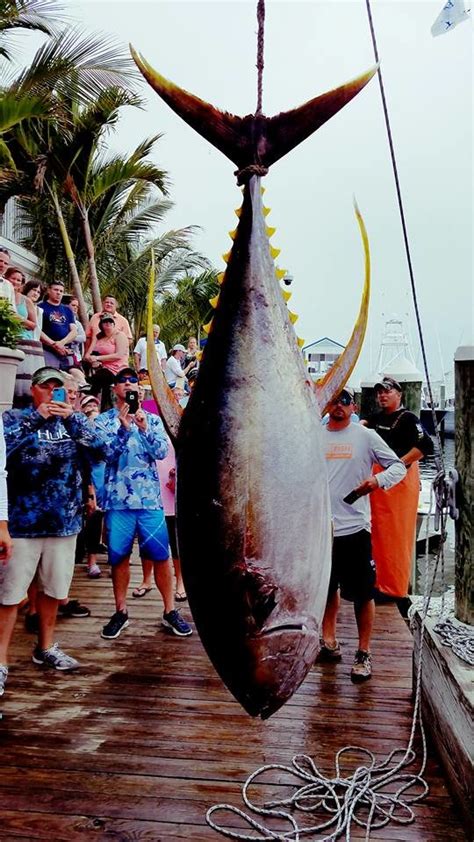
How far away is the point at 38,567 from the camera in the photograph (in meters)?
3.62

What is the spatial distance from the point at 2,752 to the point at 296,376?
2.48m

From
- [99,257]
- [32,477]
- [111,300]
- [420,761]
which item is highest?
[99,257]

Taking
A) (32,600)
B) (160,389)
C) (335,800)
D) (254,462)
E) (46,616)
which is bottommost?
(335,800)

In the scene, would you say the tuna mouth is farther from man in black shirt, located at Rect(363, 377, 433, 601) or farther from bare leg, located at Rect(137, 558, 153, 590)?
bare leg, located at Rect(137, 558, 153, 590)

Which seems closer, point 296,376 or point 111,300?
point 296,376

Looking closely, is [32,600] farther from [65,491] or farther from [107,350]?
[107,350]

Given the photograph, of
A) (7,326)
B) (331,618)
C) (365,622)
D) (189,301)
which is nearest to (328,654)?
(331,618)

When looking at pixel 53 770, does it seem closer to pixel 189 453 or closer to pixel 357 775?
pixel 357 775

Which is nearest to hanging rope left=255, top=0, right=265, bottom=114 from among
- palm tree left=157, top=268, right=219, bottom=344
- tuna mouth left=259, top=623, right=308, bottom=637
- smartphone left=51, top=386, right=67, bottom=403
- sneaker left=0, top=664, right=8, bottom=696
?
tuna mouth left=259, top=623, right=308, bottom=637

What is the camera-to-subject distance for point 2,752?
9.50 ft

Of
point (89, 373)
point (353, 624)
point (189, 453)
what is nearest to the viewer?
point (189, 453)

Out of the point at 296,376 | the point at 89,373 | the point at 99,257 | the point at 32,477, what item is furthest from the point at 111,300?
the point at 99,257

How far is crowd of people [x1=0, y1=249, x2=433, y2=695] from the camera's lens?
11.6ft

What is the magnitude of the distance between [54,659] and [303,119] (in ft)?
10.9
